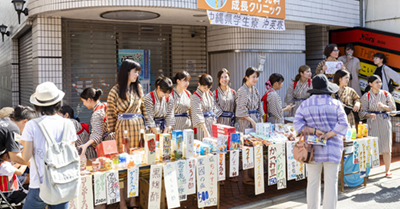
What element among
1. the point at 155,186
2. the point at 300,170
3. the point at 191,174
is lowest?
the point at 300,170

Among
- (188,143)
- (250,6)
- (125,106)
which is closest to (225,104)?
(188,143)

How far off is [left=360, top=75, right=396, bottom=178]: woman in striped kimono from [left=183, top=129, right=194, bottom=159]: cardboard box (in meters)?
4.69

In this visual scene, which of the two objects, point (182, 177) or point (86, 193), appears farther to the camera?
point (182, 177)

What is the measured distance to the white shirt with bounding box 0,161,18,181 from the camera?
467cm

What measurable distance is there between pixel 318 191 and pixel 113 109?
3.31 meters

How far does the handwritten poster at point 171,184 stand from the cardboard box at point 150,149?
0.23 metres

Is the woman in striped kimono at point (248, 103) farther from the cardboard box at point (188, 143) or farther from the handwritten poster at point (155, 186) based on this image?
the handwritten poster at point (155, 186)

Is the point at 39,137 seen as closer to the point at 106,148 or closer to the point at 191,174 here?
the point at 106,148

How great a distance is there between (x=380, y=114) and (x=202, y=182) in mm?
4757

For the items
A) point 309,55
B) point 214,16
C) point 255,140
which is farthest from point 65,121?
point 309,55

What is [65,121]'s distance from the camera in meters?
3.83

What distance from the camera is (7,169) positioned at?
184 inches

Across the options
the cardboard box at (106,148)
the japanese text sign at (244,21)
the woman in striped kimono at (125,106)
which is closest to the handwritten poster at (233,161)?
the woman in striped kimono at (125,106)

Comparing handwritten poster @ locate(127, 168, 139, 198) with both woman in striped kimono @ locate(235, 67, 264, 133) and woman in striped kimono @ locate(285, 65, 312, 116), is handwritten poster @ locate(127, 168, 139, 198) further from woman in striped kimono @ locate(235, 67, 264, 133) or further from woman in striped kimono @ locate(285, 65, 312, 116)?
woman in striped kimono @ locate(285, 65, 312, 116)
